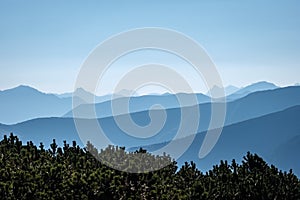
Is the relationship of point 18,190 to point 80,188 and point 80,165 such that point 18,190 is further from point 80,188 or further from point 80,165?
point 80,165

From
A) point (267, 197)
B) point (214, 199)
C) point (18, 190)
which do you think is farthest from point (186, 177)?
point (18, 190)

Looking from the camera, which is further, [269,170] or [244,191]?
[269,170]

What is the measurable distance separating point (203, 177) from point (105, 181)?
6734 millimetres

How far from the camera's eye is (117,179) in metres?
13.2

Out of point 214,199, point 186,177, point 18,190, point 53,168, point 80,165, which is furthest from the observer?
point 186,177

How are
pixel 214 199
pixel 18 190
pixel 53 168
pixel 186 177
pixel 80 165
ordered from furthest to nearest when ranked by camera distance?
1. pixel 186 177
2. pixel 214 199
3. pixel 80 165
4. pixel 53 168
5. pixel 18 190

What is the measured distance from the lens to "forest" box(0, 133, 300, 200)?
42.7 ft

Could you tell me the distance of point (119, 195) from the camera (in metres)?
13.1

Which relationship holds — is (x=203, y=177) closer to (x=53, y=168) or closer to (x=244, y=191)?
(x=244, y=191)

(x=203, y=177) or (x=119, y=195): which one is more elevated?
(x=203, y=177)

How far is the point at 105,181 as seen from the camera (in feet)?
43.0

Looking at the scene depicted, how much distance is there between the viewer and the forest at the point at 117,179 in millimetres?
13023

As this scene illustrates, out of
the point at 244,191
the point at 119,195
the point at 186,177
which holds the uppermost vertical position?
the point at 186,177

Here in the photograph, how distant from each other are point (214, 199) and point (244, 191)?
1.42 metres
